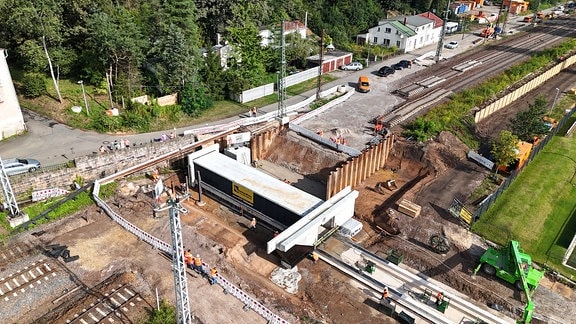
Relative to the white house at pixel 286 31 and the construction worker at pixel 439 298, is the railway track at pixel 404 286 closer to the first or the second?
the construction worker at pixel 439 298

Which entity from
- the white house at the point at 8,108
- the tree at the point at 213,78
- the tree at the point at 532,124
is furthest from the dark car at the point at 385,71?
the white house at the point at 8,108

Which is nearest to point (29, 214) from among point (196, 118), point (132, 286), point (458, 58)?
point (132, 286)

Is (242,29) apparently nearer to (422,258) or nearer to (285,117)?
(285,117)

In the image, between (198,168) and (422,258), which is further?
(198,168)

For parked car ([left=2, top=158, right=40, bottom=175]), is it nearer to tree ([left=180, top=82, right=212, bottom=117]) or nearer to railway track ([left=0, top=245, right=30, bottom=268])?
railway track ([left=0, top=245, right=30, bottom=268])

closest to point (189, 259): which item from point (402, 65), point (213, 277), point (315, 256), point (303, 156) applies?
point (213, 277)

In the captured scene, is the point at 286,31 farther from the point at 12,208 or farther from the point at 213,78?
the point at 12,208
